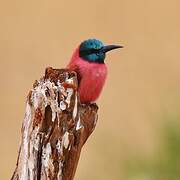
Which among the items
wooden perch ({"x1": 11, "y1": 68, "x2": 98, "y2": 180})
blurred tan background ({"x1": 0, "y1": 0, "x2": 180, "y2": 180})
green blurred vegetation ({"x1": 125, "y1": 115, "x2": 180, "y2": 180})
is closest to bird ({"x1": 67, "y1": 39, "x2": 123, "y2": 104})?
wooden perch ({"x1": 11, "y1": 68, "x2": 98, "y2": 180})

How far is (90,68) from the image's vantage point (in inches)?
102

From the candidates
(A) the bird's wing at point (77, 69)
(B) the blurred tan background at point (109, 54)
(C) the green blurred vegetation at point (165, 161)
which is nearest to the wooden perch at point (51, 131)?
(A) the bird's wing at point (77, 69)

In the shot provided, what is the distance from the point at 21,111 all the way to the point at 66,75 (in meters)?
2.60

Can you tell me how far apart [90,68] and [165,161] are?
0.55 metres

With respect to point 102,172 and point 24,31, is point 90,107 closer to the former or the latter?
point 102,172

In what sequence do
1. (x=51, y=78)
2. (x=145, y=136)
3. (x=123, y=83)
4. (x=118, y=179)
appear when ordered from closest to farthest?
(x=51, y=78)
(x=118, y=179)
(x=145, y=136)
(x=123, y=83)

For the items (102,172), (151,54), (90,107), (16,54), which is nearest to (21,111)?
(16,54)

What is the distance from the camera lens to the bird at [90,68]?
8.24 ft

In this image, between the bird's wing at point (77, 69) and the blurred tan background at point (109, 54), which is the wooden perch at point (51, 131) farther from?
the blurred tan background at point (109, 54)

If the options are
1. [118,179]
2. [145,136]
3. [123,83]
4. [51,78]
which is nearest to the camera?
[51,78]

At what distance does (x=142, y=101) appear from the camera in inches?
185

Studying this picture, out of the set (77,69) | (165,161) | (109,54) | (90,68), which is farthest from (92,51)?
(109,54)

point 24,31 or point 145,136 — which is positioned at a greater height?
point 24,31

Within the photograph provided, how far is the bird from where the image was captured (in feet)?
8.24
